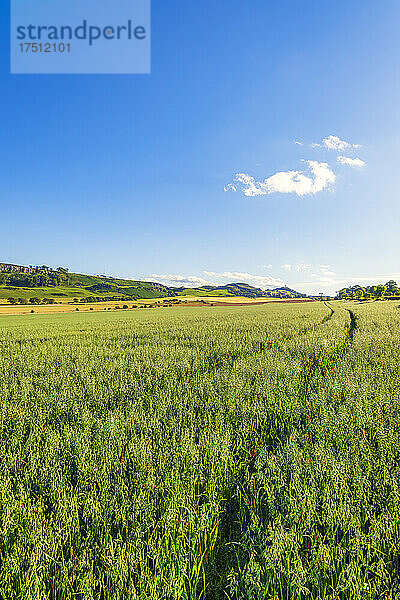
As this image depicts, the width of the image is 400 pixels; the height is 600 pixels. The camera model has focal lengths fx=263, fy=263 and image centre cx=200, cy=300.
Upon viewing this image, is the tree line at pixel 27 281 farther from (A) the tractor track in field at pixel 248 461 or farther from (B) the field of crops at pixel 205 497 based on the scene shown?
(A) the tractor track in field at pixel 248 461

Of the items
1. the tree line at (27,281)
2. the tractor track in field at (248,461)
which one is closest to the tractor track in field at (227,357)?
the tractor track in field at (248,461)

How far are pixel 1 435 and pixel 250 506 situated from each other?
474cm

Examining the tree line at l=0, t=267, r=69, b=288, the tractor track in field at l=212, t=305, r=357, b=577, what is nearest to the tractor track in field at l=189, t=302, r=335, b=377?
the tractor track in field at l=212, t=305, r=357, b=577

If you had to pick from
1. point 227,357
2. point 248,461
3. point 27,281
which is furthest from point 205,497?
point 27,281

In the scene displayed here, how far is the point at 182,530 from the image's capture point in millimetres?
2467

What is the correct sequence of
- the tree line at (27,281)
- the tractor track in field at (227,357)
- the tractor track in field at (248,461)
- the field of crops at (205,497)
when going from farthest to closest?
the tree line at (27,281)
the tractor track in field at (227,357)
the tractor track in field at (248,461)
the field of crops at (205,497)

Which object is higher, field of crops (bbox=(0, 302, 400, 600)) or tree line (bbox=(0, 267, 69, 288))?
tree line (bbox=(0, 267, 69, 288))

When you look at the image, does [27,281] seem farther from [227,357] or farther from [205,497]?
[205,497]

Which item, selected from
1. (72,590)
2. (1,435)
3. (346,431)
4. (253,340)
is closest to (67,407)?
(1,435)

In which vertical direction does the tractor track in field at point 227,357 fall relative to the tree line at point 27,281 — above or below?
below

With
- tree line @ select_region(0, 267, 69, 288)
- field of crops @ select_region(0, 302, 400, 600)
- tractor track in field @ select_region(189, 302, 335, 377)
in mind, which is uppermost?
tree line @ select_region(0, 267, 69, 288)

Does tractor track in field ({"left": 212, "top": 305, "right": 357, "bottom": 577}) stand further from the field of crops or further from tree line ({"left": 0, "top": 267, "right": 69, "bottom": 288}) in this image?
tree line ({"left": 0, "top": 267, "right": 69, "bottom": 288})

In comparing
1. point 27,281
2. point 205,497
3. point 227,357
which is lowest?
point 227,357

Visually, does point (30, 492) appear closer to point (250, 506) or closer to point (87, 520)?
point (87, 520)
